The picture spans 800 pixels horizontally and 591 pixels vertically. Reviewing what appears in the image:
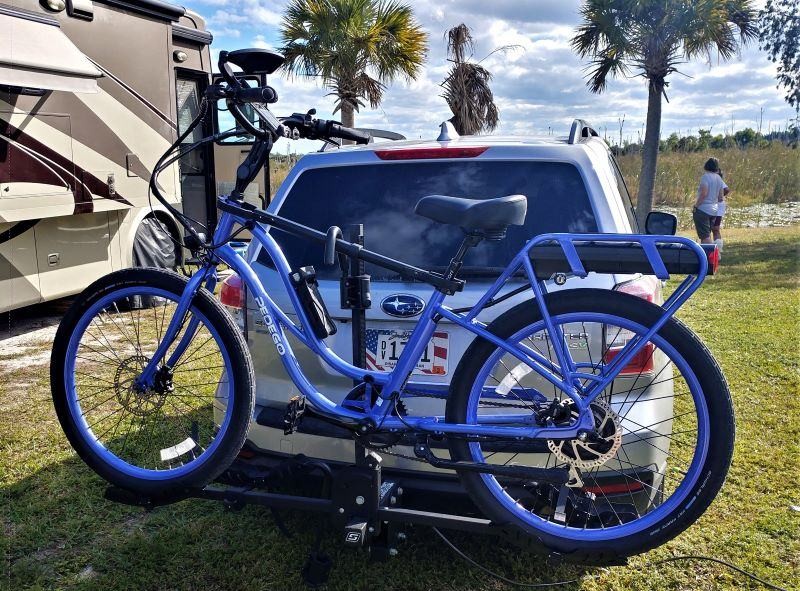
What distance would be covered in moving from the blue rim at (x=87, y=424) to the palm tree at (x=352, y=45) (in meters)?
12.5

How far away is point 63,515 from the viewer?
3.43 metres

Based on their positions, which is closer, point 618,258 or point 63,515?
point 618,258

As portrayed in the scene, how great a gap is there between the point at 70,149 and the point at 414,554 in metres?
5.52

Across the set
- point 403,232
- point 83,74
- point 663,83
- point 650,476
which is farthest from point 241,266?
point 663,83

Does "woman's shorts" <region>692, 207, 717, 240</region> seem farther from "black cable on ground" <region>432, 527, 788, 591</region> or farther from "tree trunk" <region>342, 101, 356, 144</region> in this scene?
"black cable on ground" <region>432, 527, 788, 591</region>

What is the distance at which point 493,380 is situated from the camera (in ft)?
7.88

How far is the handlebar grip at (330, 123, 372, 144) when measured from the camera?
2819 millimetres

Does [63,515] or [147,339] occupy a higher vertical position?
[147,339]

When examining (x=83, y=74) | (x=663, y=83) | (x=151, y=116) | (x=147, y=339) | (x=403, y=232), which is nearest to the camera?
(x=403, y=232)

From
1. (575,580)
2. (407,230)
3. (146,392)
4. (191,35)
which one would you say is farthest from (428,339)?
(191,35)

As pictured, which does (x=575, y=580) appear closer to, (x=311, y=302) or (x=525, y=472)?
(x=525, y=472)

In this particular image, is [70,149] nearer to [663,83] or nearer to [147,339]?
[147,339]

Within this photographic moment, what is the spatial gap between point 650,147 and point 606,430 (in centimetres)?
1376

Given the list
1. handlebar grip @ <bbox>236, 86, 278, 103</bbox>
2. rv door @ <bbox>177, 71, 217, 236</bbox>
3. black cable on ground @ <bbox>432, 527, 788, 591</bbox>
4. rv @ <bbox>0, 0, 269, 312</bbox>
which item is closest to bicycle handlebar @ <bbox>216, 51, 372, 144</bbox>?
handlebar grip @ <bbox>236, 86, 278, 103</bbox>
